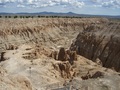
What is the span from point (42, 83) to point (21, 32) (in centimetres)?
6227

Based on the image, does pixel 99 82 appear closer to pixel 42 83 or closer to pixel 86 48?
pixel 42 83

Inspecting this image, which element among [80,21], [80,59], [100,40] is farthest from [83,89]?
[80,21]

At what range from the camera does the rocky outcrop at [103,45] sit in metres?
Result: 61.3

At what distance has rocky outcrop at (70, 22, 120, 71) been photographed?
201 feet

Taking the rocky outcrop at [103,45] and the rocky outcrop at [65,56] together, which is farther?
the rocky outcrop at [103,45]

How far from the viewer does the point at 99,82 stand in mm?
27766

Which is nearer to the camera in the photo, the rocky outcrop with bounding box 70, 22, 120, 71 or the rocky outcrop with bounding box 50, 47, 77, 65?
the rocky outcrop with bounding box 50, 47, 77, 65

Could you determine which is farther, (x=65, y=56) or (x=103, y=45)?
(x=103, y=45)

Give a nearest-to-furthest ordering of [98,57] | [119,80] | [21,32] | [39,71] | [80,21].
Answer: [119,80]
[39,71]
[98,57]
[21,32]
[80,21]

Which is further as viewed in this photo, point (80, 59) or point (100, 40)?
point (100, 40)

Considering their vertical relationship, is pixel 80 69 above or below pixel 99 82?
below

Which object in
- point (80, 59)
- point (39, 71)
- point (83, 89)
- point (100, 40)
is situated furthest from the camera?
point (100, 40)

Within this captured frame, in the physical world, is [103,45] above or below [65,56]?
above

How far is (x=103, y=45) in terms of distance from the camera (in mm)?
68250
